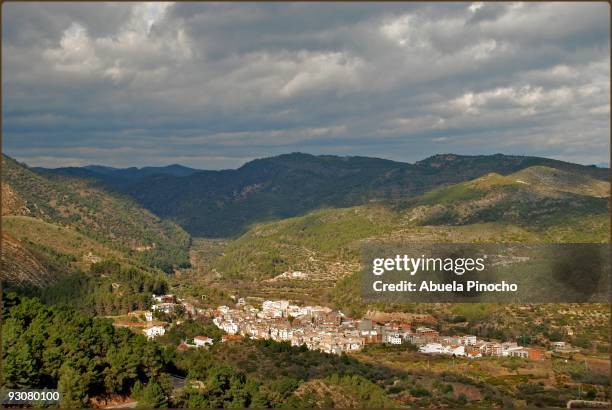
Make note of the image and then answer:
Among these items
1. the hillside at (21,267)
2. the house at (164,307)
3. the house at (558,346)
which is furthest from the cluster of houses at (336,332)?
the hillside at (21,267)

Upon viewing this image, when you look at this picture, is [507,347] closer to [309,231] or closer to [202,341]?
[202,341]

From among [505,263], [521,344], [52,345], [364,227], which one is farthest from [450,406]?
[364,227]

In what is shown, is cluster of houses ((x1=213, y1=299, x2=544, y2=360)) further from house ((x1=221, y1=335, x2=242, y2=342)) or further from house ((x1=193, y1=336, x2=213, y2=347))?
house ((x1=193, y1=336, x2=213, y2=347))

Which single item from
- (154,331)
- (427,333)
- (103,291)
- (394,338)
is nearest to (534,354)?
(427,333)

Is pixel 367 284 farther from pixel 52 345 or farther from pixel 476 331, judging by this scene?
pixel 52 345

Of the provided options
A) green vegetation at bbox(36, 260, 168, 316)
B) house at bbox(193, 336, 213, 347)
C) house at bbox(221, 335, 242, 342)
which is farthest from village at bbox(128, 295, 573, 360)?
green vegetation at bbox(36, 260, 168, 316)

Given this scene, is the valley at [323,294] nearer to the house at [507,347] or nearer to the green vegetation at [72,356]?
the green vegetation at [72,356]

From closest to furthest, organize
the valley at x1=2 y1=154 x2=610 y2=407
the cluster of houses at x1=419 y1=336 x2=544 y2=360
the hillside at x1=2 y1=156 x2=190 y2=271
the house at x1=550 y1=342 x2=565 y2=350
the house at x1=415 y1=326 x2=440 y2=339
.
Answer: the valley at x1=2 y1=154 x2=610 y2=407, the cluster of houses at x1=419 y1=336 x2=544 y2=360, the house at x1=550 y1=342 x2=565 y2=350, the house at x1=415 y1=326 x2=440 y2=339, the hillside at x1=2 y1=156 x2=190 y2=271
